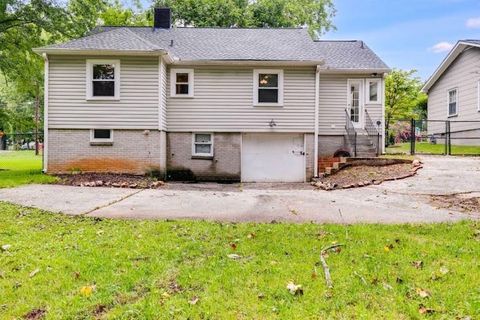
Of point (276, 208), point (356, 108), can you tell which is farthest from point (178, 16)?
point (276, 208)

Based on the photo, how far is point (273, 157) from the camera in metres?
15.2

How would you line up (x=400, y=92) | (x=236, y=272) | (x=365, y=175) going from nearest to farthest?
1. (x=236, y=272)
2. (x=365, y=175)
3. (x=400, y=92)

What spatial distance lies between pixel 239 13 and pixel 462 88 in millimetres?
16072

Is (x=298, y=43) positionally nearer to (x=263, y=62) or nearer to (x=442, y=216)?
(x=263, y=62)

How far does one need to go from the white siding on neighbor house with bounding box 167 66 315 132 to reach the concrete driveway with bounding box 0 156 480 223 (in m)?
4.84

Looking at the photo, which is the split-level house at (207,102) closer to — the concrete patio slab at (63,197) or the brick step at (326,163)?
the brick step at (326,163)

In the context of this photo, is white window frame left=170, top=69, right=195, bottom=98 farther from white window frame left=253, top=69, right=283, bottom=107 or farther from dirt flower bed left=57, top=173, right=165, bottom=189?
dirt flower bed left=57, top=173, right=165, bottom=189

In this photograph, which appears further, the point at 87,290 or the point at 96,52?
the point at 96,52

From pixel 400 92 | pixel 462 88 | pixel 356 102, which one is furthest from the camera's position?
pixel 400 92

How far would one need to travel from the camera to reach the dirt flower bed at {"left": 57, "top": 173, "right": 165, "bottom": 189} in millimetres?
11477

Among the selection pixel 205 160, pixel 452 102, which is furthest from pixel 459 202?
pixel 452 102

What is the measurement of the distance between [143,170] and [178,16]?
19373 mm

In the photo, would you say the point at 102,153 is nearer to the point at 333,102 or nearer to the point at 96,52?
the point at 96,52

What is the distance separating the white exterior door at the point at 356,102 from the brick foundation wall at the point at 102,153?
332 inches
